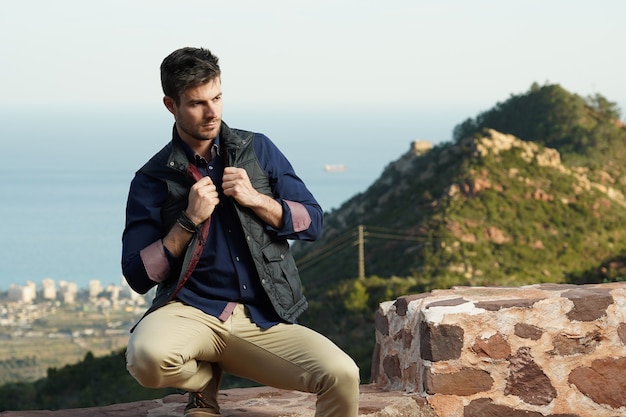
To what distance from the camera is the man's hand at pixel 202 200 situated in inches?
160

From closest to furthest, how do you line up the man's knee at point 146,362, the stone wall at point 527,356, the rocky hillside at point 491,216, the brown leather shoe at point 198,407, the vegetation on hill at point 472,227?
the man's knee at point 146,362, the brown leather shoe at point 198,407, the stone wall at point 527,356, the vegetation on hill at point 472,227, the rocky hillside at point 491,216

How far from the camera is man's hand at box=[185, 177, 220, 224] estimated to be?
160 inches

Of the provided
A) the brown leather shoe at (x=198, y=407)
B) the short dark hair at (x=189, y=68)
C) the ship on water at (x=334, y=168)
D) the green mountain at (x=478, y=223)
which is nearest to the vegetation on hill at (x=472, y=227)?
the green mountain at (x=478, y=223)

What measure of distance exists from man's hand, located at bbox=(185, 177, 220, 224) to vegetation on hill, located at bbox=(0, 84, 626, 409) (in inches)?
625

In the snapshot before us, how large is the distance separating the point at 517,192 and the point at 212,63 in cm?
2616

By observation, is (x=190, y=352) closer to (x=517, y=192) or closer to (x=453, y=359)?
(x=453, y=359)

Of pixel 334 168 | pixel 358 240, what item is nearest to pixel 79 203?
pixel 334 168

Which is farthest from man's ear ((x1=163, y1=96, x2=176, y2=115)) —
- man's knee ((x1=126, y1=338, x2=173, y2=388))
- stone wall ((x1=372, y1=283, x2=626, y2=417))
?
stone wall ((x1=372, y1=283, x2=626, y2=417))

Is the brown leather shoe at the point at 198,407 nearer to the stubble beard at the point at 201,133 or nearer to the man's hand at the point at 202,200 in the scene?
the man's hand at the point at 202,200

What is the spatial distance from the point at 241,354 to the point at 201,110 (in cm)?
97

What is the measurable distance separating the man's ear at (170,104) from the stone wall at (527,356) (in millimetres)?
1708

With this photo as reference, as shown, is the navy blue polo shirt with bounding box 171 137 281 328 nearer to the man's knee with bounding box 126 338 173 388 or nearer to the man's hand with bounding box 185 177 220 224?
the man's hand with bounding box 185 177 220 224

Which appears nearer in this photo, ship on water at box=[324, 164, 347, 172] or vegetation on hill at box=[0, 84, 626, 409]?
vegetation on hill at box=[0, 84, 626, 409]

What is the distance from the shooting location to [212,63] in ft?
13.4
